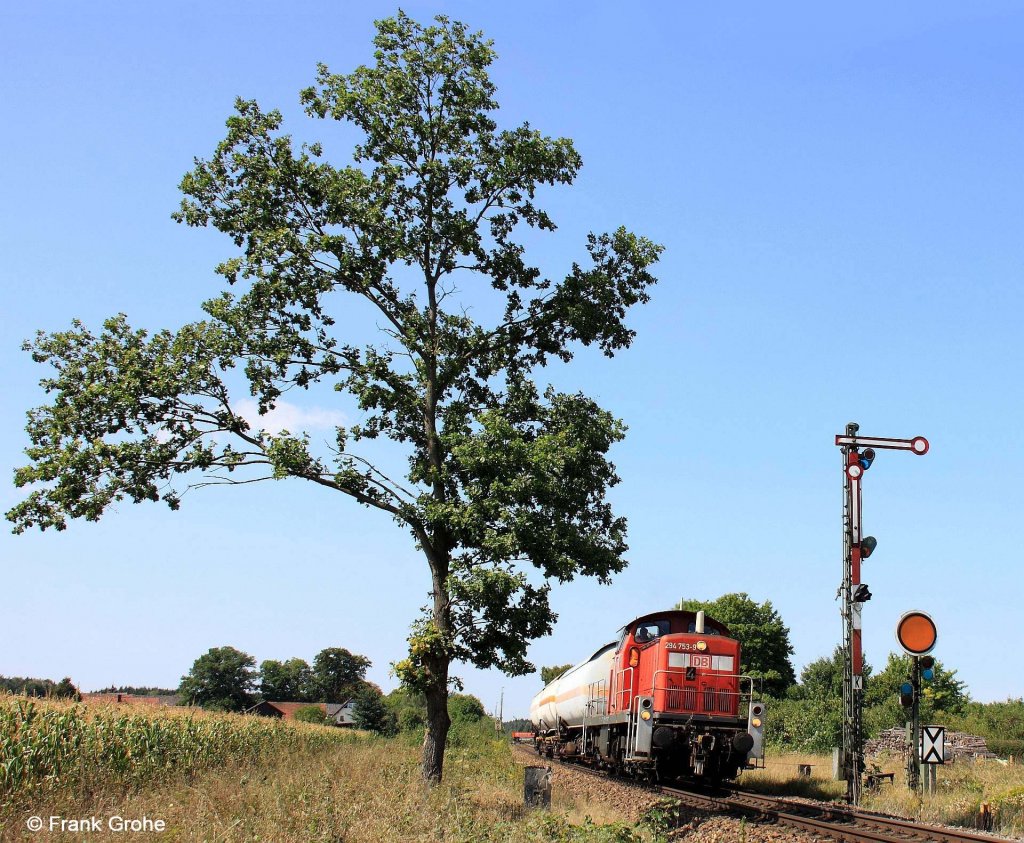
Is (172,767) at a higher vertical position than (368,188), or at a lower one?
lower

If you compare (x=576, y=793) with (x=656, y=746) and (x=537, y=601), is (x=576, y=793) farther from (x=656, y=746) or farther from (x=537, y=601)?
(x=537, y=601)

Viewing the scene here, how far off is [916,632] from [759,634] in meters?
58.1

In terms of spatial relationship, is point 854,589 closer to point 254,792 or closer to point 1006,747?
point 254,792

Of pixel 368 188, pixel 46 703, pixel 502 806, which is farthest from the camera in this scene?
pixel 368 188

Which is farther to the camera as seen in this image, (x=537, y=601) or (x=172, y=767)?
(x=537, y=601)

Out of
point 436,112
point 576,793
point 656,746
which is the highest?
point 436,112

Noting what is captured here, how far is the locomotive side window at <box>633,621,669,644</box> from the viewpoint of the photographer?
2128 centimetres

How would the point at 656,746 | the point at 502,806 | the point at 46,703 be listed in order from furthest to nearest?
the point at 656,746 < the point at 502,806 < the point at 46,703

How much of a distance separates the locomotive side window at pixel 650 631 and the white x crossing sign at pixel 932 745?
231 inches

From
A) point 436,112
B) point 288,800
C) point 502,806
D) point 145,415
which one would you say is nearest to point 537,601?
point 502,806

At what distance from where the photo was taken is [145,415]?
787 inches

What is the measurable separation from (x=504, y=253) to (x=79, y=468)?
10775mm

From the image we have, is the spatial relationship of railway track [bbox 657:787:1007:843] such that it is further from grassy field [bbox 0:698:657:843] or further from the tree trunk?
the tree trunk

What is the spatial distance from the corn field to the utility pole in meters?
13.5
